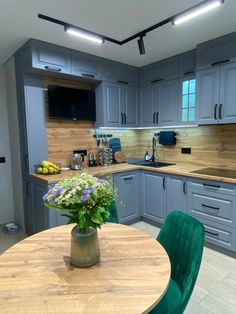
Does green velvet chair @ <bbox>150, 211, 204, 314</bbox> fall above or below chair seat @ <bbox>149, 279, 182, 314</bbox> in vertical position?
above

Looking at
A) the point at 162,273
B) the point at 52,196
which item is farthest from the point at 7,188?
the point at 162,273

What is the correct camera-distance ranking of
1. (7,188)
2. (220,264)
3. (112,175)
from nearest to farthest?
1. (220,264)
2. (112,175)
3. (7,188)

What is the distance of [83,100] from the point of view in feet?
10.8

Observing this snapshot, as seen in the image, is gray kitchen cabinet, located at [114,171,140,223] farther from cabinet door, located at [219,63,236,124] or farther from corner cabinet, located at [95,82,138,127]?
cabinet door, located at [219,63,236,124]

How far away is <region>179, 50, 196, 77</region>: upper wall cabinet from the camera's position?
297 cm

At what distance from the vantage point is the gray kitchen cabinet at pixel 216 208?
7.93 feet

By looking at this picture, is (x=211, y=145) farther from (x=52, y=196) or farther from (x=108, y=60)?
(x=52, y=196)

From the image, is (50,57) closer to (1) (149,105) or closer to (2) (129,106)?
(2) (129,106)

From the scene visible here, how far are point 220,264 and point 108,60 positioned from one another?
3.05 metres

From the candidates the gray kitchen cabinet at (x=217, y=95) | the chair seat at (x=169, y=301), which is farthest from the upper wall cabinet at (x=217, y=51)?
the chair seat at (x=169, y=301)

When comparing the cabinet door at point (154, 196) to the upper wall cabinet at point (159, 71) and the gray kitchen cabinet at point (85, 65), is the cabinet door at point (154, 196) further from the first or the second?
the gray kitchen cabinet at point (85, 65)

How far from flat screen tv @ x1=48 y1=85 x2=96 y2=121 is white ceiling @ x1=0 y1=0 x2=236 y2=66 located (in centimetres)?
59

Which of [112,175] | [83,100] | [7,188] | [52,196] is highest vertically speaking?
[83,100]

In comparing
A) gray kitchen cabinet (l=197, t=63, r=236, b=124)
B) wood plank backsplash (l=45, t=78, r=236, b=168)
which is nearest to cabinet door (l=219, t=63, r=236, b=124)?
gray kitchen cabinet (l=197, t=63, r=236, b=124)
